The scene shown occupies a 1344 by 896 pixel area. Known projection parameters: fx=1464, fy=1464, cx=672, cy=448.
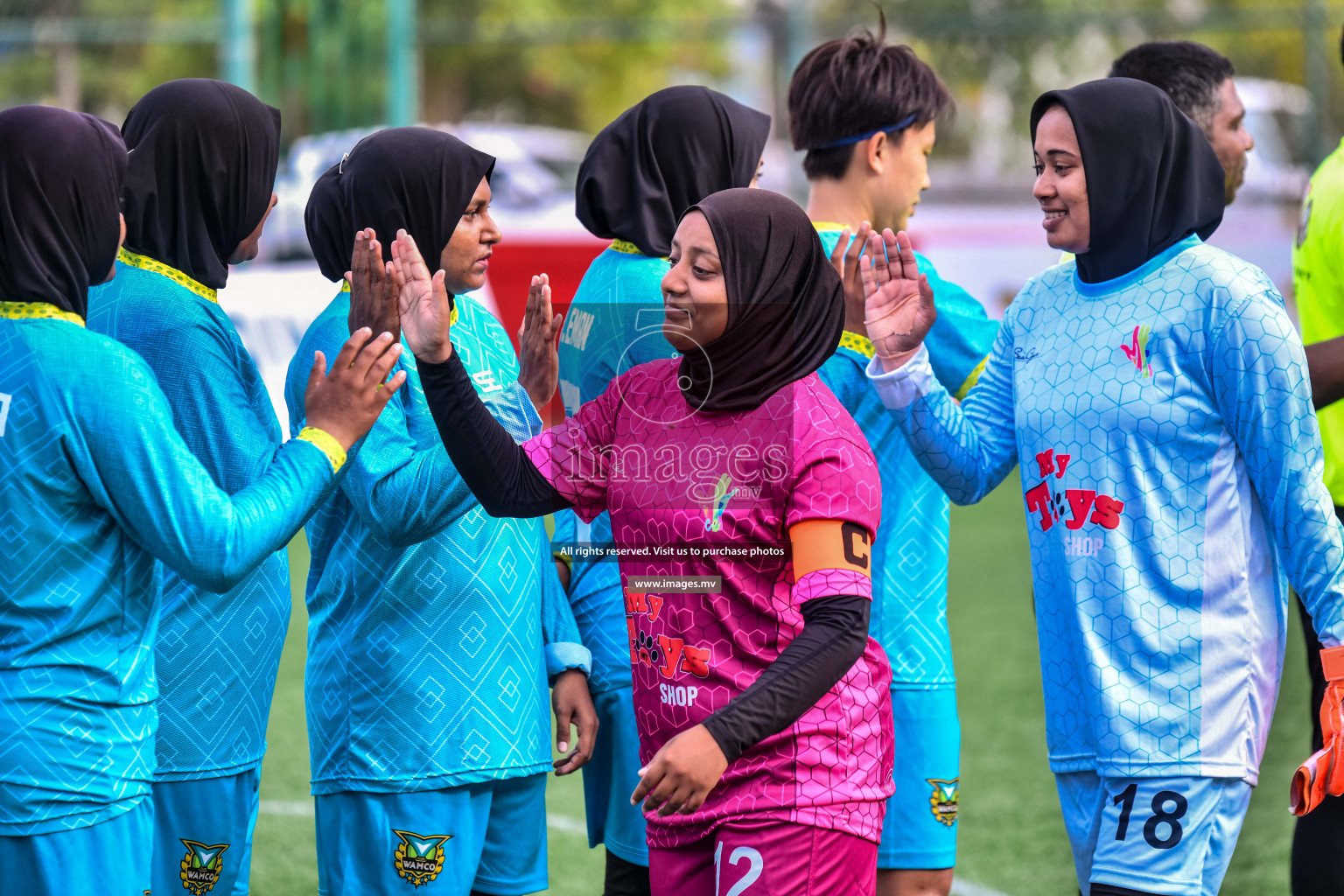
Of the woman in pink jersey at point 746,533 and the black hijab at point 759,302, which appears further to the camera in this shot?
the black hijab at point 759,302

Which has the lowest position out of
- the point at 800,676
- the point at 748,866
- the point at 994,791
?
the point at 994,791

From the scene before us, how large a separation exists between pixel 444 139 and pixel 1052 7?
22.3 meters

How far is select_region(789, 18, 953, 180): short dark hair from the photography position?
380 cm

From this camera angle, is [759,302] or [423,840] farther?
[423,840]

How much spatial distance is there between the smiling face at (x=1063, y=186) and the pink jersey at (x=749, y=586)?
2.59ft

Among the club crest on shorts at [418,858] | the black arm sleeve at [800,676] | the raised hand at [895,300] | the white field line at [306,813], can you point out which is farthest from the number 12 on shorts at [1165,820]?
the white field line at [306,813]

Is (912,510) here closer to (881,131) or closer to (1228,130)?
(881,131)

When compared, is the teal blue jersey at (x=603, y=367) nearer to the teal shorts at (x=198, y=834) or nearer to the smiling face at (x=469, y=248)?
the smiling face at (x=469, y=248)

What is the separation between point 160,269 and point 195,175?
25cm

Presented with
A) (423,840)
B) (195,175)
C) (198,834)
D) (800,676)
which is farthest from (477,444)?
(198,834)

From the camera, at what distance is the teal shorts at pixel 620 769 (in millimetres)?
3414

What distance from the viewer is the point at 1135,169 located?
3012mm

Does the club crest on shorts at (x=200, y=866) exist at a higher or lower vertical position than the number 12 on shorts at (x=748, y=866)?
lower

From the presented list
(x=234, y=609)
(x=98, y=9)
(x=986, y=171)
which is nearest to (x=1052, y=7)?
(x=986, y=171)
